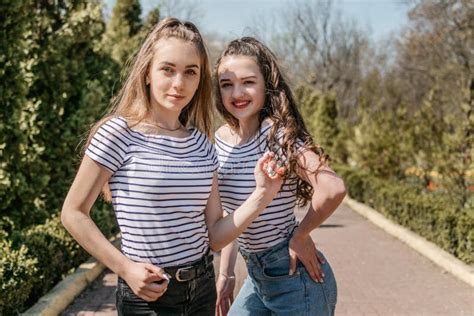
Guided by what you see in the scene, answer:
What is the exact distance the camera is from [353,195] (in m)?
18.7

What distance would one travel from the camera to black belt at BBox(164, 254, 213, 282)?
7.16 ft

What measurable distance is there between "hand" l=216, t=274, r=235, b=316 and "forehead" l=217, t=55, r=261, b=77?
978 millimetres

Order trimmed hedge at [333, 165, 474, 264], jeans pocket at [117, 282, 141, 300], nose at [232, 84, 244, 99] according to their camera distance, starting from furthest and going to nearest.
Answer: trimmed hedge at [333, 165, 474, 264], nose at [232, 84, 244, 99], jeans pocket at [117, 282, 141, 300]

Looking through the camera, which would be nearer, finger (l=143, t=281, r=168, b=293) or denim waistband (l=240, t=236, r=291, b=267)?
finger (l=143, t=281, r=168, b=293)

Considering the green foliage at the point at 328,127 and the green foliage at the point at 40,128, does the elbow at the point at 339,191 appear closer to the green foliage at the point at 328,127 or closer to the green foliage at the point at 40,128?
the green foliage at the point at 40,128

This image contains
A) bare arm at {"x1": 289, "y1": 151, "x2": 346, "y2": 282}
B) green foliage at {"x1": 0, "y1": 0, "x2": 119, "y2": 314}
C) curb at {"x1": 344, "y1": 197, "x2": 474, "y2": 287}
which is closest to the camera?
bare arm at {"x1": 289, "y1": 151, "x2": 346, "y2": 282}

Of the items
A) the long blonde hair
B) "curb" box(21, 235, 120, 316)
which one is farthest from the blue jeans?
"curb" box(21, 235, 120, 316)

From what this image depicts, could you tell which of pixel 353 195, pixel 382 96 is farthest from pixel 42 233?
pixel 382 96

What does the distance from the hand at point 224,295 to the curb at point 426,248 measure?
538 cm

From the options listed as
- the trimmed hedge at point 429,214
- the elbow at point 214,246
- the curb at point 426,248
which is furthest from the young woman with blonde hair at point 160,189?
the trimmed hedge at point 429,214

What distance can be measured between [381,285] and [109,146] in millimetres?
5969

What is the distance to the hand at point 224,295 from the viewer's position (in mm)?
2898

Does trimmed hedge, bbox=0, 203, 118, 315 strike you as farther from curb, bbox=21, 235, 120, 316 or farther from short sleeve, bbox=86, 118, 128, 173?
short sleeve, bbox=86, 118, 128, 173

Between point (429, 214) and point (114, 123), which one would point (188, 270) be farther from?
point (429, 214)
